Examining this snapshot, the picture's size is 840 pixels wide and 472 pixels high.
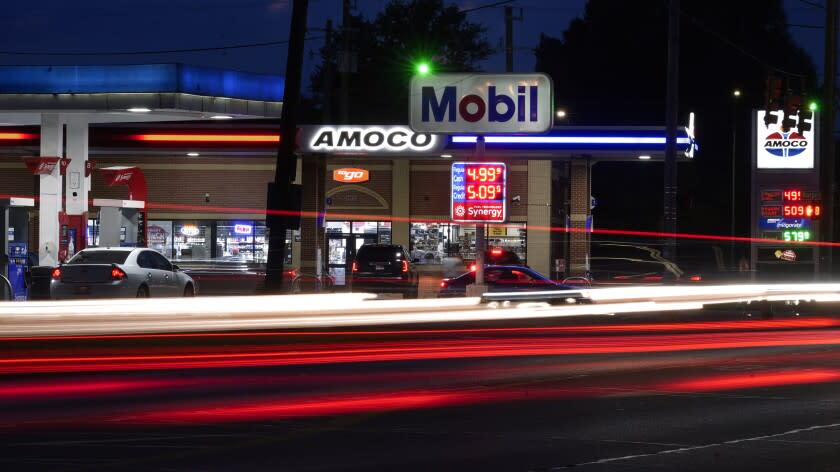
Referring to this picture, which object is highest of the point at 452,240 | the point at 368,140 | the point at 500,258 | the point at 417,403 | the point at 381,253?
the point at 368,140

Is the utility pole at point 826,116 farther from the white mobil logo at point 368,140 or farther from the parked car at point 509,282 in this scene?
A: the white mobil logo at point 368,140

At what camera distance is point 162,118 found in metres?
32.7

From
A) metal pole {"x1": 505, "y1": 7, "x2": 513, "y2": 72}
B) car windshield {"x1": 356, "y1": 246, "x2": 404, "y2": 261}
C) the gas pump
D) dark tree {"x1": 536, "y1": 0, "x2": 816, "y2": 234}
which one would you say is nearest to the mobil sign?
the gas pump

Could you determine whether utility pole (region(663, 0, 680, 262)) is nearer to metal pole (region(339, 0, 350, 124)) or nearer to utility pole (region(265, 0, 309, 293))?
utility pole (region(265, 0, 309, 293))

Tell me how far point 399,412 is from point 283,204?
495 inches

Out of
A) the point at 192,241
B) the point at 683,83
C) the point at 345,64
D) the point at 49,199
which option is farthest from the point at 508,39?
the point at 683,83

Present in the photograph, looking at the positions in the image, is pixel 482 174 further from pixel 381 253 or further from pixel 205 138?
pixel 205 138

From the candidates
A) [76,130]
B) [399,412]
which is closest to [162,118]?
[76,130]

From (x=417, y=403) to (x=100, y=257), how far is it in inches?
598

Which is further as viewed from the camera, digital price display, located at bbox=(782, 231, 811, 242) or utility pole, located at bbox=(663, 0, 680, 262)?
digital price display, located at bbox=(782, 231, 811, 242)

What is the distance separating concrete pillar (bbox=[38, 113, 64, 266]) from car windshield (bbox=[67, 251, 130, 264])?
15.5ft

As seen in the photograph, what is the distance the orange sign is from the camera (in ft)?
148

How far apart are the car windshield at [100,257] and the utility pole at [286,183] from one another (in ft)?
12.0

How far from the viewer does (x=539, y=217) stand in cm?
4584
